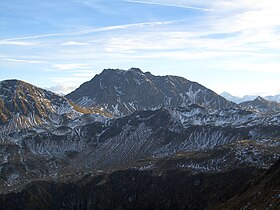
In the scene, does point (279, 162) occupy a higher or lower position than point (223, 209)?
higher

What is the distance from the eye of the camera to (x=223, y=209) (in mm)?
160750

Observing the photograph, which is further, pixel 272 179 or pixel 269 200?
pixel 272 179

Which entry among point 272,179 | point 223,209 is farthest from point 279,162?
point 223,209

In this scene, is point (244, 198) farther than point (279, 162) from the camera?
No

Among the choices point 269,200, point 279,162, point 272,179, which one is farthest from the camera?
point 279,162

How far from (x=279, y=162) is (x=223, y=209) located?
3488 centimetres

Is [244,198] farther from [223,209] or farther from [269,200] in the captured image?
[269,200]

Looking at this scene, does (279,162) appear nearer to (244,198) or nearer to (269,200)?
(244,198)

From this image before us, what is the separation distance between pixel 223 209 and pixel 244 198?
1016 centimetres

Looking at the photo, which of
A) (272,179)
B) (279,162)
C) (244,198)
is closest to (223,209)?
(244,198)

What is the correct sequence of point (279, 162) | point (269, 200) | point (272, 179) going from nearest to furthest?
point (269, 200) < point (272, 179) < point (279, 162)

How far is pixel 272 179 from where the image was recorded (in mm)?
154375

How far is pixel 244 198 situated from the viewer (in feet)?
513

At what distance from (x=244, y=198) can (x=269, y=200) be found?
1256 inches
